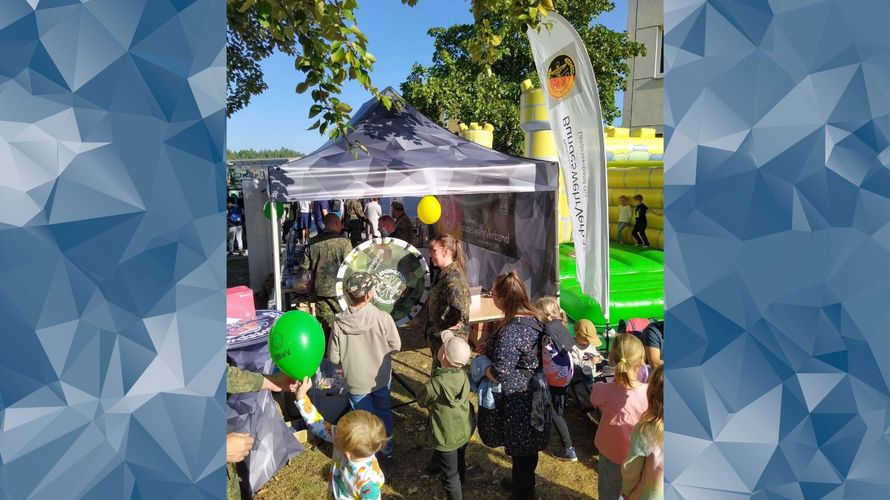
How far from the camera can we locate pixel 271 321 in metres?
3.72

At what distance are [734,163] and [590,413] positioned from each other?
3761mm

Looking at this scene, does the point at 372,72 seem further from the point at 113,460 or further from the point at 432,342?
the point at 113,460

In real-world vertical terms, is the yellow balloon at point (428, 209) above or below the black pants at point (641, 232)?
above

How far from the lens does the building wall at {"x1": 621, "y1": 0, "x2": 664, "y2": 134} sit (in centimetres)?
1950

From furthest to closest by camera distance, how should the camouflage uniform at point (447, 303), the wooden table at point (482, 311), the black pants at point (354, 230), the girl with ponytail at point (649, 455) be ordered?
the black pants at point (354, 230) → the wooden table at point (482, 311) → the camouflage uniform at point (447, 303) → the girl with ponytail at point (649, 455)

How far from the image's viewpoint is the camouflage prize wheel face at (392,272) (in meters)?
4.52

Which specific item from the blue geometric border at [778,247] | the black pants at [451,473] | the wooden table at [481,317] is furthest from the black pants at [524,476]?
the blue geometric border at [778,247]

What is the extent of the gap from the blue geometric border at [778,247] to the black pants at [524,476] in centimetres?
263

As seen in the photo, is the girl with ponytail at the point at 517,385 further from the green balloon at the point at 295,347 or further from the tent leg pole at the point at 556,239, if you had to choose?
the tent leg pole at the point at 556,239

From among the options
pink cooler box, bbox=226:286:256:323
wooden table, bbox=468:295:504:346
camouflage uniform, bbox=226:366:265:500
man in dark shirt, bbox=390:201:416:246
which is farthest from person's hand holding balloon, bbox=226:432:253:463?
man in dark shirt, bbox=390:201:416:246

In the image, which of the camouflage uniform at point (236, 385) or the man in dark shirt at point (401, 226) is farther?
the man in dark shirt at point (401, 226)

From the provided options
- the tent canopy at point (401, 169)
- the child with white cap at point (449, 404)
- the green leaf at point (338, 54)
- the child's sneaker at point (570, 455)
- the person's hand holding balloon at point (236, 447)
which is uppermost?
the green leaf at point (338, 54)

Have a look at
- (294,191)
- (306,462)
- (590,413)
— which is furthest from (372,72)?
(590,413)

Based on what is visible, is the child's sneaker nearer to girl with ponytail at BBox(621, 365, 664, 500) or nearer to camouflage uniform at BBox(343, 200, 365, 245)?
girl with ponytail at BBox(621, 365, 664, 500)
